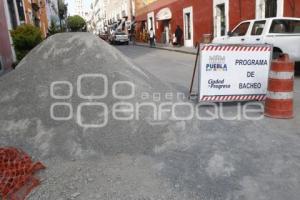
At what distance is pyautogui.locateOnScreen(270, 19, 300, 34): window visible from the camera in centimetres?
1098

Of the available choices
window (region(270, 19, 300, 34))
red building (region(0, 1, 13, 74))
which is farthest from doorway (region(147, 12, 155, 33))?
window (region(270, 19, 300, 34))

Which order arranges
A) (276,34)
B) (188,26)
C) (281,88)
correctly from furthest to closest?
(188,26) → (276,34) → (281,88)

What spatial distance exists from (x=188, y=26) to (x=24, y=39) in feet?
55.6

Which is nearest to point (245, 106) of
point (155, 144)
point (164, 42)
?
point (155, 144)

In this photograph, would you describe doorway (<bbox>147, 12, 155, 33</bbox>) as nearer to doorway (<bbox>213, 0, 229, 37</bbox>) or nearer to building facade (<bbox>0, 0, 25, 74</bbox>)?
doorway (<bbox>213, 0, 229, 37</bbox>)

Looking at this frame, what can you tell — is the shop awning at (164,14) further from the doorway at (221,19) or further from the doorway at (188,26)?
the doorway at (221,19)

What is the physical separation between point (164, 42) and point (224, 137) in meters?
28.0

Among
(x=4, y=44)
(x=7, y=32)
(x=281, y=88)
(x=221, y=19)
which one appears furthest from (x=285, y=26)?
(x=7, y=32)

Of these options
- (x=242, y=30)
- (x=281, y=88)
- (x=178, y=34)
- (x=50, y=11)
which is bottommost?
(x=281, y=88)

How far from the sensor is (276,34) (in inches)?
422

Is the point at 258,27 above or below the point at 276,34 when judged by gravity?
above

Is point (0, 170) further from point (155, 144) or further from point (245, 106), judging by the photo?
point (245, 106)

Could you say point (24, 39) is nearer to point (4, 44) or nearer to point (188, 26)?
point (4, 44)

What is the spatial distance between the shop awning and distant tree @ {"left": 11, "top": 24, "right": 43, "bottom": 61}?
63.9 feet
